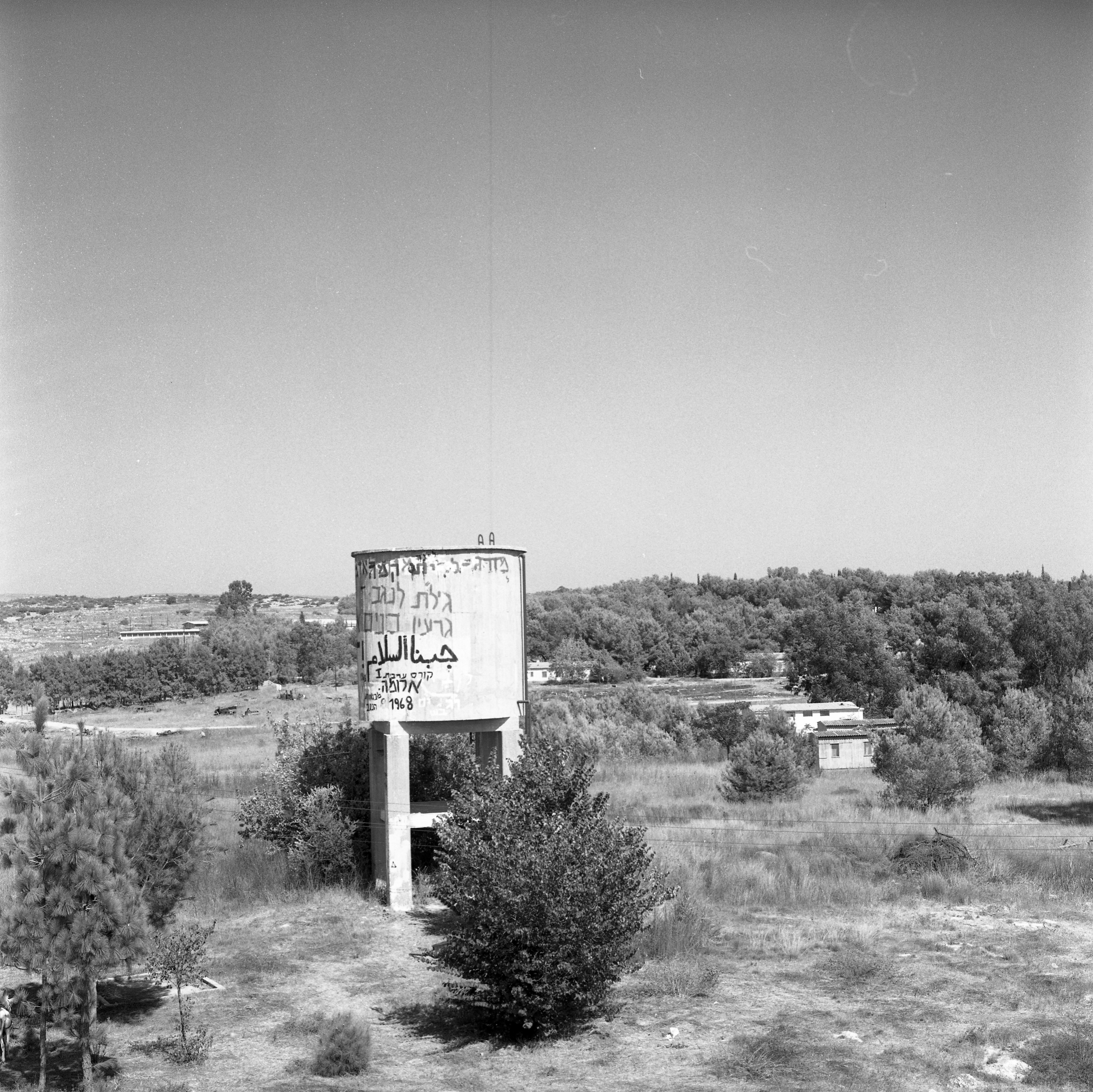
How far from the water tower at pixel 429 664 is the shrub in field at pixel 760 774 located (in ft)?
53.2

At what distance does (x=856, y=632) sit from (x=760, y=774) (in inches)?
1432

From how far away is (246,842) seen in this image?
29750 millimetres

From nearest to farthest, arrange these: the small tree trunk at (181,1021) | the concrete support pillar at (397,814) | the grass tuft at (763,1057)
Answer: the grass tuft at (763,1057), the small tree trunk at (181,1021), the concrete support pillar at (397,814)

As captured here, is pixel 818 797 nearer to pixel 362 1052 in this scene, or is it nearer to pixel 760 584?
pixel 362 1052

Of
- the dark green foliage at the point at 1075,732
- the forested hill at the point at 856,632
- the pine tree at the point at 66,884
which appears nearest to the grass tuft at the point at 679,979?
the pine tree at the point at 66,884

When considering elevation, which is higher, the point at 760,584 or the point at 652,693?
the point at 760,584

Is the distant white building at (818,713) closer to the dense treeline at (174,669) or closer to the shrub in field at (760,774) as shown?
the shrub in field at (760,774)

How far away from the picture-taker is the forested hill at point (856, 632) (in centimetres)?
6688

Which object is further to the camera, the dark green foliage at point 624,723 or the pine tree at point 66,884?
the dark green foliage at point 624,723

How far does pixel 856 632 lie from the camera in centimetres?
7438

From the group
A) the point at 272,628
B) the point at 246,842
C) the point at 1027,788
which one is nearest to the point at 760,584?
the point at 272,628

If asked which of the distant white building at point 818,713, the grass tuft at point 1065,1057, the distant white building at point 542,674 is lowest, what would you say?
the grass tuft at point 1065,1057

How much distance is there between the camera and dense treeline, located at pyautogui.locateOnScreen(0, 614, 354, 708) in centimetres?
8162

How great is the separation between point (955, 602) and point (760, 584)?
193ft
